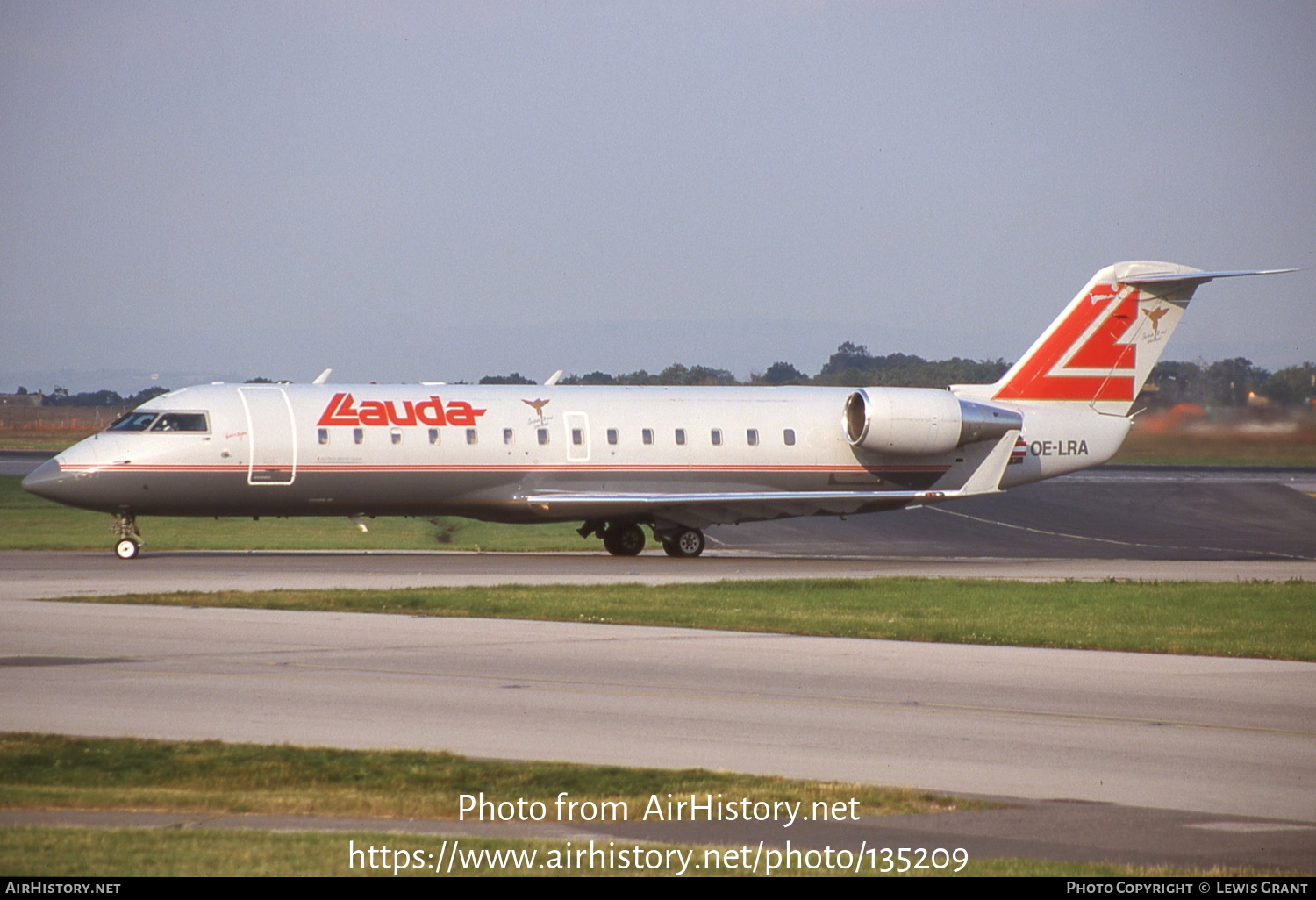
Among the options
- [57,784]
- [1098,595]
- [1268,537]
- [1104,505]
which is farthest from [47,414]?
[57,784]

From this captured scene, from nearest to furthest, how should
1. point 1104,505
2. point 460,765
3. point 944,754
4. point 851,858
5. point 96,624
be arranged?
point 851,858 → point 460,765 → point 944,754 → point 96,624 → point 1104,505

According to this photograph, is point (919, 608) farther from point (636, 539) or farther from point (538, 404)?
point (636, 539)

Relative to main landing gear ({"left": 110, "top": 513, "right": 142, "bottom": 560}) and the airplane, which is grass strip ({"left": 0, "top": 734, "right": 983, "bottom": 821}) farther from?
main landing gear ({"left": 110, "top": 513, "right": 142, "bottom": 560})

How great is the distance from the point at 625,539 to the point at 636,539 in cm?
26

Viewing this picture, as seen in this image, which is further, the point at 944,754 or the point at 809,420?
the point at 809,420

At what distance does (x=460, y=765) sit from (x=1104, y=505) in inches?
1559

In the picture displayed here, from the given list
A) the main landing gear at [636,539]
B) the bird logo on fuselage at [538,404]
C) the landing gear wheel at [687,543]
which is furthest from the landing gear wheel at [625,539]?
the bird logo on fuselage at [538,404]

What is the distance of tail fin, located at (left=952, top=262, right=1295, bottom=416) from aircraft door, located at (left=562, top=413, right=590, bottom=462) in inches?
356

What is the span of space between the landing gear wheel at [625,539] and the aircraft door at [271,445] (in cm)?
721

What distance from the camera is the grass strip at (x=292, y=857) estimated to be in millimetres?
7594

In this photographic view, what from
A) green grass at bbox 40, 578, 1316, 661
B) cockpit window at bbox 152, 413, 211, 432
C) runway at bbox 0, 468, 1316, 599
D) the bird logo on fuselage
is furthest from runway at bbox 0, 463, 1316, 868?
the bird logo on fuselage

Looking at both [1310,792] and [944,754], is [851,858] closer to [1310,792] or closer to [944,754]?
[944,754]

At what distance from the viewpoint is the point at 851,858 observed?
8258 mm

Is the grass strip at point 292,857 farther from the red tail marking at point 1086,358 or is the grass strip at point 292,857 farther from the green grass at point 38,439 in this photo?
the green grass at point 38,439
